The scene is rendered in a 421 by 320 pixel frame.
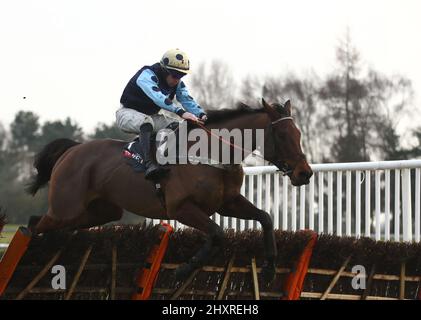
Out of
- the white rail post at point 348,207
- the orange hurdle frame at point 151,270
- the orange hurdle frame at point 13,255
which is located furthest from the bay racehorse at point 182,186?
the white rail post at point 348,207

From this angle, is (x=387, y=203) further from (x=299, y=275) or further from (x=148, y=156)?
(x=148, y=156)

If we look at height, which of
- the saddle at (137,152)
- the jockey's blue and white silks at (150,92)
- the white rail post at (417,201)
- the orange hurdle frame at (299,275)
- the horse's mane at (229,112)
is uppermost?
the jockey's blue and white silks at (150,92)

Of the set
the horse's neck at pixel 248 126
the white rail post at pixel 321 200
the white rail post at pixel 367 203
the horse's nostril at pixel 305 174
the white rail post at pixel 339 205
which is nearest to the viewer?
the horse's nostril at pixel 305 174

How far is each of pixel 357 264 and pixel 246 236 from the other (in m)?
1.04

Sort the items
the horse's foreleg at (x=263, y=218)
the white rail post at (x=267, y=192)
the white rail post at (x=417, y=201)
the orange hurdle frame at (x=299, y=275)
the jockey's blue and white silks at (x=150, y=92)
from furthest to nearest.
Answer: the white rail post at (x=267, y=192) < the white rail post at (x=417, y=201) < the jockey's blue and white silks at (x=150, y=92) < the orange hurdle frame at (x=299, y=275) < the horse's foreleg at (x=263, y=218)

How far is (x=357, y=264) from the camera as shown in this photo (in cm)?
658

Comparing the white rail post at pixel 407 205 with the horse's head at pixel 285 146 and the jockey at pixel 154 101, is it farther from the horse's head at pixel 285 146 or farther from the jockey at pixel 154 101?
the jockey at pixel 154 101

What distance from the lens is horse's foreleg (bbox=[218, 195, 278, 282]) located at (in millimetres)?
6121

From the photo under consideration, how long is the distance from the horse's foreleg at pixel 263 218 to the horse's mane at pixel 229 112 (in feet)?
2.27

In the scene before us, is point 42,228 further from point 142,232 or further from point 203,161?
point 203,161

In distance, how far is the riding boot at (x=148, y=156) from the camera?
6199mm

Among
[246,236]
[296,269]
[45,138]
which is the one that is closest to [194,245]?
[246,236]

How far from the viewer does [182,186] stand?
610 centimetres

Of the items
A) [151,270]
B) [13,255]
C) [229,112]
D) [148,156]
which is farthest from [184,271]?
[229,112]
